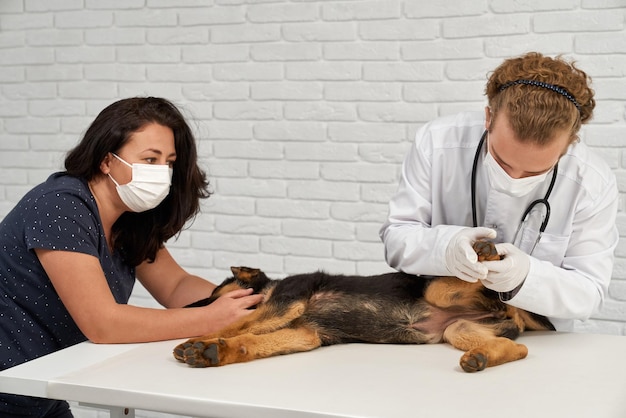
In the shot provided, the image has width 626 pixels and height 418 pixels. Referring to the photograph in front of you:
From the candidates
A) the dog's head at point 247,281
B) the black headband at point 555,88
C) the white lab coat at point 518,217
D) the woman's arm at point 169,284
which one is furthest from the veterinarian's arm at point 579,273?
the woman's arm at point 169,284

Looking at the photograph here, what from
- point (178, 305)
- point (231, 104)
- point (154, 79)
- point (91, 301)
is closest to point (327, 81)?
point (231, 104)

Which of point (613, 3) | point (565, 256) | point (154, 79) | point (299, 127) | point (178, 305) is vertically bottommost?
point (178, 305)

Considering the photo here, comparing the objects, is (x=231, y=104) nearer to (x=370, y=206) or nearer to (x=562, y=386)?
(x=370, y=206)

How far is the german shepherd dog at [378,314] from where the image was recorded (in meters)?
2.14

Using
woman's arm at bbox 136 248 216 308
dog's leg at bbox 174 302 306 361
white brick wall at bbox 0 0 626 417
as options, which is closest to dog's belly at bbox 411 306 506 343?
dog's leg at bbox 174 302 306 361

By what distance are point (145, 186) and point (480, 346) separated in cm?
109

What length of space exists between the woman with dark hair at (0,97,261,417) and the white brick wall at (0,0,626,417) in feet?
4.78

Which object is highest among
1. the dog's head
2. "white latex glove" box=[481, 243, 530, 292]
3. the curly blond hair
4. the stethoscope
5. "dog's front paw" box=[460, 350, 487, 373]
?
the curly blond hair

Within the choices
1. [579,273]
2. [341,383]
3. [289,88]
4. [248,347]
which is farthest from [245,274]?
[289,88]

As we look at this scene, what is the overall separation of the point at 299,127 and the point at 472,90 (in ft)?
2.96

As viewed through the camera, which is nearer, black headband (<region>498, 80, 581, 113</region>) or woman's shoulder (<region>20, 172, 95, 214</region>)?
black headband (<region>498, 80, 581, 113</region>)

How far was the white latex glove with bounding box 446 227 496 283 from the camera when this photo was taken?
6.57 feet

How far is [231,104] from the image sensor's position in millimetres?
4047

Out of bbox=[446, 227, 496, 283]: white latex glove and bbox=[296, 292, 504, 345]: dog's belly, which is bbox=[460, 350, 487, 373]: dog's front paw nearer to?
bbox=[446, 227, 496, 283]: white latex glove
